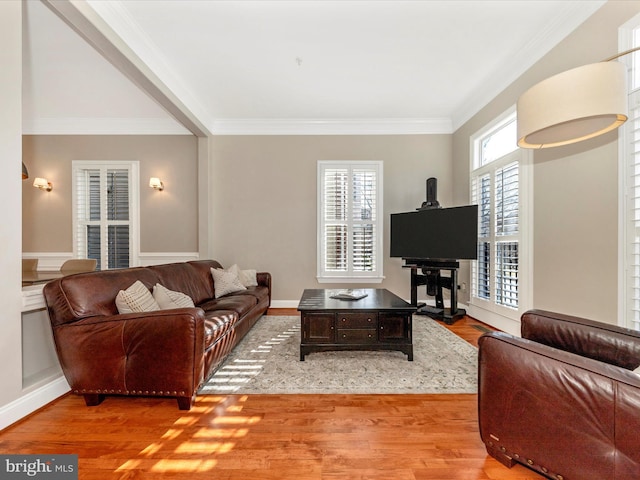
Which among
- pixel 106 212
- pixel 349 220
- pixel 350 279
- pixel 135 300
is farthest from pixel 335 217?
pixel 106 212

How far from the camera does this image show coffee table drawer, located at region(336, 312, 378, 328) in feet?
8.77

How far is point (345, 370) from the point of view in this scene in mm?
2500

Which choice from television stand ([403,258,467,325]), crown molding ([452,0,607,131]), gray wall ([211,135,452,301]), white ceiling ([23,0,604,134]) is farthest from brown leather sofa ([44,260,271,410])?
crown molding ([452,0,607,131])

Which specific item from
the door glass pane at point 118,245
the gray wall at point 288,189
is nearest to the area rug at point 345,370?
the gray wall at point 288,189

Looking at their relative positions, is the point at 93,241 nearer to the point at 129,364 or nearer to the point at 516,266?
the point at 129,364

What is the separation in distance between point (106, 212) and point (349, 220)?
419cm

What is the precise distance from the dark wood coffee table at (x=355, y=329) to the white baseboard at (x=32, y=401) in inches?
72.5

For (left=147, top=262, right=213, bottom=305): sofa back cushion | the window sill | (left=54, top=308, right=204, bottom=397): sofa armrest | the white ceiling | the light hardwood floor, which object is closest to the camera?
the light hardwood floor

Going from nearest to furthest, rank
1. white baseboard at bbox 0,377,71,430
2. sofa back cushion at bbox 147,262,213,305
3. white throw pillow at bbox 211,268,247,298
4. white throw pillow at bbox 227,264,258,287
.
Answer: white baseboard at bbox 0,377,71,430, sofa back cushion at bbox 147,262,213,305, white throw pillow at bbox 211,268,247,298, white throw pillow at bbox 227,264,258,287

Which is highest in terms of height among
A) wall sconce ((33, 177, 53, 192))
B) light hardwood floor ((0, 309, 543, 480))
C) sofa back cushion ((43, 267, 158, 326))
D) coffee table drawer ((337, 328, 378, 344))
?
wall sconce ((33, 177, 53, 192))

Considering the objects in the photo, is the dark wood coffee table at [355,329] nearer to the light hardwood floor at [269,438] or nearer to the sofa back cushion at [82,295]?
the light hardwood floor at [269,438]

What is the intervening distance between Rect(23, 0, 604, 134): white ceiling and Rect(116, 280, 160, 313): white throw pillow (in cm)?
232

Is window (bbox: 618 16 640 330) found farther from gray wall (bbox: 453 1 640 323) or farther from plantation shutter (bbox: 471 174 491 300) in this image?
plantation shutter (bbox: 471 174 491 300)

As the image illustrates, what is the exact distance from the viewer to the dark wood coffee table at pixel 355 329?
2.65m
